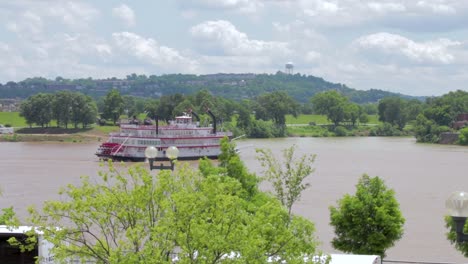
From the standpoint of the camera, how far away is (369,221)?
22844 millimetres

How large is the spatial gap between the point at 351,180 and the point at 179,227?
1792 inches

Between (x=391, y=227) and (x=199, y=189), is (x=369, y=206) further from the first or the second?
(x=199, y=189)

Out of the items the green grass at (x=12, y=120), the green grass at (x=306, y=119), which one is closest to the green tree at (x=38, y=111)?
the green grass at (x=12, y=120)

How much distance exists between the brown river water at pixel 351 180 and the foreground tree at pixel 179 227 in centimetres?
1291

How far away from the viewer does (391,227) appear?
22781 millimetres

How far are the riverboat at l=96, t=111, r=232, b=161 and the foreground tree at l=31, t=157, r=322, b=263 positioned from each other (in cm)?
6558

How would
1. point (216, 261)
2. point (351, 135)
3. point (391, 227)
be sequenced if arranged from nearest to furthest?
1. point (216, 261)
2. point (391, 227)
3. point (351, 135)

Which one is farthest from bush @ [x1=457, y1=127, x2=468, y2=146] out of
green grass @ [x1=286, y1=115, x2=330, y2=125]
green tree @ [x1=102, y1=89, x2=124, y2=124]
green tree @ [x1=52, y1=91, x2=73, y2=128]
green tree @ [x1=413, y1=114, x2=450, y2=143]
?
green tree @ [x1=52, y1=91, x2=73, y2=128]

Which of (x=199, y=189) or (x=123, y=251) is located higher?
(x=199, y=189)

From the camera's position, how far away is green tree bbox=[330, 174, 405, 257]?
897 inches

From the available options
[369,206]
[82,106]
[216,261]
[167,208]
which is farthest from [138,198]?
[82,106]

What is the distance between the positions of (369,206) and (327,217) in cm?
1381

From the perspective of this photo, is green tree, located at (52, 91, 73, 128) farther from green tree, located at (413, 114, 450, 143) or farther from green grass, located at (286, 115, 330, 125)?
green tree, located at (413, 114, 450, 143)

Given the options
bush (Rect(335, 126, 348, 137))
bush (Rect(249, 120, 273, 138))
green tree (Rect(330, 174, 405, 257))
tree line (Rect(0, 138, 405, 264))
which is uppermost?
tree line (Rect(0, 138, 405, 264))
